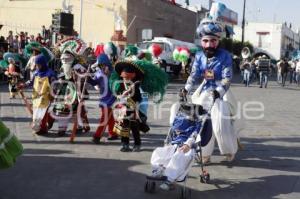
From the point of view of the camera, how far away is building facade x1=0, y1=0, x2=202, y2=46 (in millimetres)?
31984

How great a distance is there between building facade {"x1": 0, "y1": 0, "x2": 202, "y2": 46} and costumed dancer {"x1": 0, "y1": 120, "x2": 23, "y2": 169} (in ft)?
88.5

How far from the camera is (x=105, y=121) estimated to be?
887 cm

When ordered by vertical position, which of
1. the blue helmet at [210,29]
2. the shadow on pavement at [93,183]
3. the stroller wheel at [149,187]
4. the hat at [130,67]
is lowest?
the shadow on pavement at [93,183]

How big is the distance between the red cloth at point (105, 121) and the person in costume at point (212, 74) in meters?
1.98

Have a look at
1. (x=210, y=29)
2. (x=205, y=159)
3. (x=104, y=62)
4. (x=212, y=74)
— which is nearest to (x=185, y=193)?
(x=205, y=159)

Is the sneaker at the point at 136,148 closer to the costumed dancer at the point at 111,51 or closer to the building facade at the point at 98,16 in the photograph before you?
the costumed dancer at the point at 111,51

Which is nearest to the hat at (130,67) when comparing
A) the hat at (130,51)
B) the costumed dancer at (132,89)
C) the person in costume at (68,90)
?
the costumed dancer at (132,89)

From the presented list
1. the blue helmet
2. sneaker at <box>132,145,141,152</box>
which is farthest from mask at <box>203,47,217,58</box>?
sneaker at <box>132,145,141,152</box>

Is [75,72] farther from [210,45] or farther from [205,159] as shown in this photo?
[205,159]

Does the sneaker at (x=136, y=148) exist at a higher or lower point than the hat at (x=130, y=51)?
lower

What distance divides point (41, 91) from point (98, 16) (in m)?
24.0

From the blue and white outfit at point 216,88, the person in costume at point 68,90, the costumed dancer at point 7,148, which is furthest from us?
the person in costume at point 68,90

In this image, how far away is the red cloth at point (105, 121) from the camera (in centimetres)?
883

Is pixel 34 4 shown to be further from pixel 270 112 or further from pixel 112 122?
pixel 112 122
